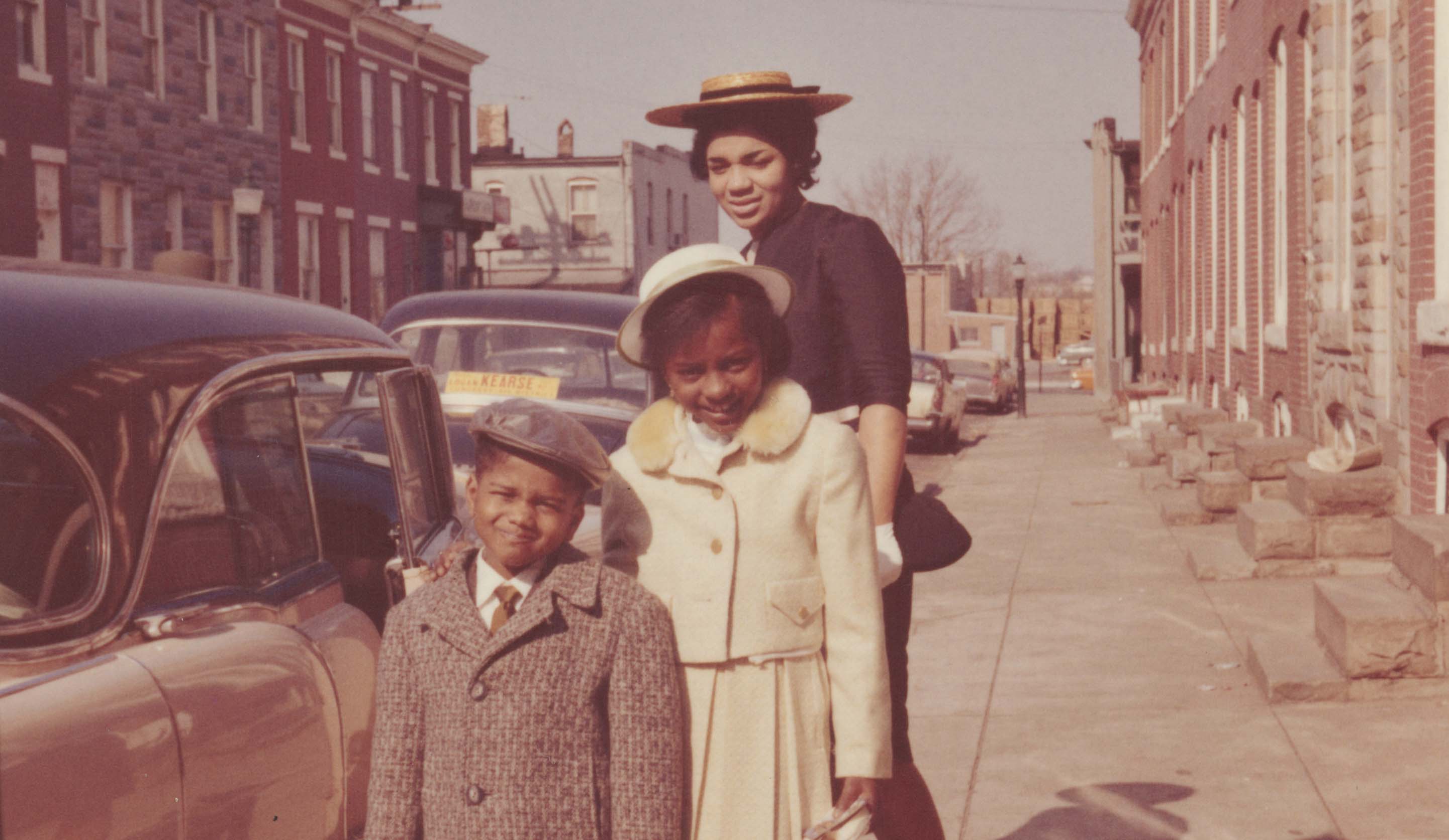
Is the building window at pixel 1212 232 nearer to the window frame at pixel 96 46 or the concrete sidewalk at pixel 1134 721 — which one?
the concrete sidewalk at pixel 1134 721

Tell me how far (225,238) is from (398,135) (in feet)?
29.4

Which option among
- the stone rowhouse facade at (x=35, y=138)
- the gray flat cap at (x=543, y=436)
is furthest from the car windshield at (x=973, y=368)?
the gray flat cap at (x=543, y=436)

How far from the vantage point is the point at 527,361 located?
9.34 meters

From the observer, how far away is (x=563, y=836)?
2.84 meters

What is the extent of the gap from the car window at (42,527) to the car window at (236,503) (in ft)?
0.43

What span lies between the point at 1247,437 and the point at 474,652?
13818 millimetres

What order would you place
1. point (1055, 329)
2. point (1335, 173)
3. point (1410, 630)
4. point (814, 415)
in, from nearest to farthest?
point (814, 415) → point (1410, 630) → point (1335, 173) → point (1055, 329)

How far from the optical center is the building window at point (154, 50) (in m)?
27.4

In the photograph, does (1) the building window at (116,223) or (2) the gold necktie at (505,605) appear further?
(1) the building window at (116,223)

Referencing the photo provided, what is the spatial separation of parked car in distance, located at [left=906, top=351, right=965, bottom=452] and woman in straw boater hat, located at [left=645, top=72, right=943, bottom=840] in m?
22.6

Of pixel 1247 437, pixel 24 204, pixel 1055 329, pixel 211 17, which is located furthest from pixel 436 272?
pixel 1055 329

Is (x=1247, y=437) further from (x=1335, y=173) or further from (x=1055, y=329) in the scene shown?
(x=1055, y=329)

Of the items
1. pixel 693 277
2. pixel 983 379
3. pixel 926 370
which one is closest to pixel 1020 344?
pixel 983 379

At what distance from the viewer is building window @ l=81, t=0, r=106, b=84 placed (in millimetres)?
25828
